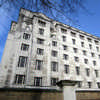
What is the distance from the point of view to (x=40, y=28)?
20.6 metres

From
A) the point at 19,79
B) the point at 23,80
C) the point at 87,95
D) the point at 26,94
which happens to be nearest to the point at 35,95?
the point at 26,94

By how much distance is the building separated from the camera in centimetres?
1442

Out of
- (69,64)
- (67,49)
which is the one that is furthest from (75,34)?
(69,64)

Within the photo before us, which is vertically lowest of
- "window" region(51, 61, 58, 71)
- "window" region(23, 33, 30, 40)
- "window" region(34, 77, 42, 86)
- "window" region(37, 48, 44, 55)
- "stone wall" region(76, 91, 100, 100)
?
"stone wall" region(76, 91, 100, 100)

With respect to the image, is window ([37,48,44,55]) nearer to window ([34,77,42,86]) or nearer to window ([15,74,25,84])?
window ([34,77,42,86])

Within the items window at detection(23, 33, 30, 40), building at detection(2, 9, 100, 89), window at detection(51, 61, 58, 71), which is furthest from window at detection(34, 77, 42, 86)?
window at detection(23, 33, 30, 40)

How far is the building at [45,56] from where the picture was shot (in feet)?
47.3

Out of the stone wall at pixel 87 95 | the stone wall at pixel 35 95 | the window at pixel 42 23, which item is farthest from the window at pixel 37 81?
the window at pixel 42 23

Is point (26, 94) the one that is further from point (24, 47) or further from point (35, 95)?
point (24, 47)

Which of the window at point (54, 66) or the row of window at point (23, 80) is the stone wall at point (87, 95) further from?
the window at point (54, 66)

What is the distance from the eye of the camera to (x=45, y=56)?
17.7m

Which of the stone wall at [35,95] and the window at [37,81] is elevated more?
the window at [37,81]

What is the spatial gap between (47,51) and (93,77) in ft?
45.3

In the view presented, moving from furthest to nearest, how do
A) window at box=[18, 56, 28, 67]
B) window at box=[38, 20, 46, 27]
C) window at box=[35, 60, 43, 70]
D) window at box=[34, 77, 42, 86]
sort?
window at box=[38, 20, 46, 27] → window at box=[35, 60, 43, 70] → window at box=[18, 56, 28, 67] → window at box=[34, 77, 42, 86]
